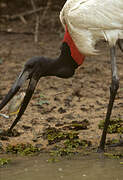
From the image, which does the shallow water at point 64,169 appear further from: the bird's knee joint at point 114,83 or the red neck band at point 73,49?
the red neck band at point 73,49

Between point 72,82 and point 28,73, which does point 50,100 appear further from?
point 28,73

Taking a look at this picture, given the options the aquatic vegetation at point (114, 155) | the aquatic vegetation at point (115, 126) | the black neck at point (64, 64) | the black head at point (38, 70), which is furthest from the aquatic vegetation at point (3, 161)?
the aquatic vegetation at point (115, 126)

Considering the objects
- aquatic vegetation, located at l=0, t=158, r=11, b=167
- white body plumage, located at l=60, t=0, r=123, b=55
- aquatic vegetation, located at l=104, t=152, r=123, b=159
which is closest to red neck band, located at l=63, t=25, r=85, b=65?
white body plumage, located at l=60, t=0, r=123, b=55

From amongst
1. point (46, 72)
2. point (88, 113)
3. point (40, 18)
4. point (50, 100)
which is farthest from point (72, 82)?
point (40, 18)

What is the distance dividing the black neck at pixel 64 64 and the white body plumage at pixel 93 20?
0.37 meters

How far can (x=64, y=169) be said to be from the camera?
466 centimetres

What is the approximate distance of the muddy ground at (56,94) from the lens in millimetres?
6067

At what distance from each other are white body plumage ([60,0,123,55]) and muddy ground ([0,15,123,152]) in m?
1.25

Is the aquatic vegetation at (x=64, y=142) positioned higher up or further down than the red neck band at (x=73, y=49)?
further down

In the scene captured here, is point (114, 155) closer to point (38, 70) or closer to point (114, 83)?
point (114, 83)

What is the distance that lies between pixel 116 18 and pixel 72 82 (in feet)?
8.10

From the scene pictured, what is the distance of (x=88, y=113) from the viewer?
6.56m

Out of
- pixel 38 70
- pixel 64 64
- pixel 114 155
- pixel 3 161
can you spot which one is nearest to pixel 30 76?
pixel 38 70

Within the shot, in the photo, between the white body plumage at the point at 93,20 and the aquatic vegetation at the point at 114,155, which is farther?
the white body plumage at the point at 93,20
